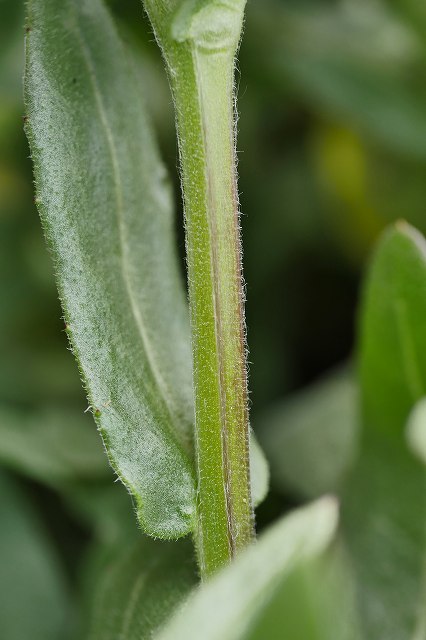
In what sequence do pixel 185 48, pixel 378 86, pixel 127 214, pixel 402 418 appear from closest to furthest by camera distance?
pixel 185 48
pixel 127 214
pixel 402 418
pixel 378 86

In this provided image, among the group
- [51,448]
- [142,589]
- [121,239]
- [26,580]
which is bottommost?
[26,580]

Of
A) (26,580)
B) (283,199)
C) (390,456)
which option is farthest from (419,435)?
(283,199)

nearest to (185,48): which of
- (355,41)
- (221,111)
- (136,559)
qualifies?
(221,111)

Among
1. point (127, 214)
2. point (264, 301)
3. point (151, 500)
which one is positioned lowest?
point (264, 301)

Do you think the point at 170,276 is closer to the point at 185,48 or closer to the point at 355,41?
the point at 185,48

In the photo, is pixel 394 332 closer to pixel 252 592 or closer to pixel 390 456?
pixel 390 456

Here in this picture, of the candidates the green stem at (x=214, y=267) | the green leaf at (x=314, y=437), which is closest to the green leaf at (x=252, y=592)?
the green stem at (x=214, y=267)

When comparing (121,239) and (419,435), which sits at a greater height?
(121,239)
